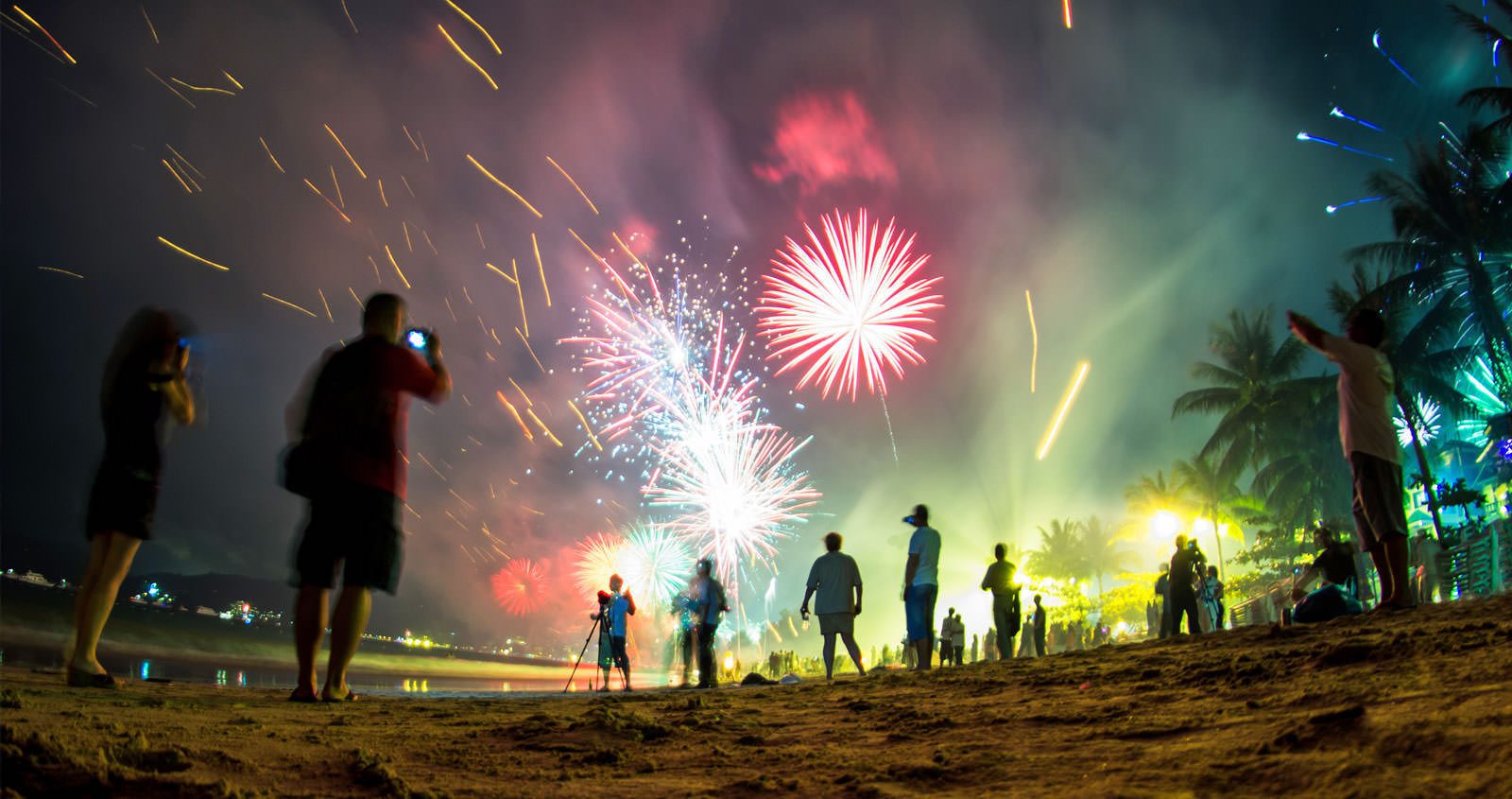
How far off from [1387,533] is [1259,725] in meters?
3.75

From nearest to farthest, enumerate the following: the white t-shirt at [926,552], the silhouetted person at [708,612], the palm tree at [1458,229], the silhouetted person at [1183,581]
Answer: the white t-shirt at [926,552] < the silhouetted person at [708,612] < the silhouetted person at [1183,581] < the palm tree at [1458,229]

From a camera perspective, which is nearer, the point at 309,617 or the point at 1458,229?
the point at 309,617

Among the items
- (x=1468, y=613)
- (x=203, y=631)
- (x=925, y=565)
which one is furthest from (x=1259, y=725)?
(x=203, y=631)

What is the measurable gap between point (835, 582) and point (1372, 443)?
576 cm

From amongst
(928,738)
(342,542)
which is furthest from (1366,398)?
(342,542)

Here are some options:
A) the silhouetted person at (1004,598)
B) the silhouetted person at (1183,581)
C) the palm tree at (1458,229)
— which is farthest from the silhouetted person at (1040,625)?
the palm tree at (1458,229)

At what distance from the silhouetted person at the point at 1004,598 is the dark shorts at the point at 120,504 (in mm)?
9502

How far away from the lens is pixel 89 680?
14.3ft

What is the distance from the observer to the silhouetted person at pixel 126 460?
411cm

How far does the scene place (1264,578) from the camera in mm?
44812

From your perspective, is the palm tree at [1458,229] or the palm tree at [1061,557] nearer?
the palm tree at [1458,229]

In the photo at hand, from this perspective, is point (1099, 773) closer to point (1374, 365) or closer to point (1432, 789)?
point (1432, 789)

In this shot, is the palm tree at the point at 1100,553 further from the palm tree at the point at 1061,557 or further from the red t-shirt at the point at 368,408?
the red t-shirt at the point at 368,408

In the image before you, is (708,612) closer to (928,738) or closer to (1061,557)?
(928,738)
